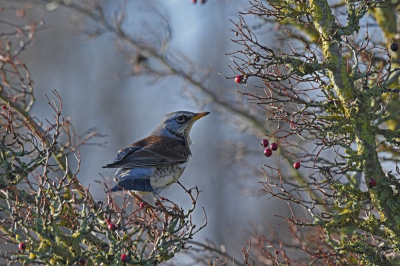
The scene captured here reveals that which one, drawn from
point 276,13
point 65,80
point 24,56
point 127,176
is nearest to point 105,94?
point 65,80

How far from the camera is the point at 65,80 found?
21406 millimetres

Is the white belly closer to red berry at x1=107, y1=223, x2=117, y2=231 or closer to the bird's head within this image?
the bird's head

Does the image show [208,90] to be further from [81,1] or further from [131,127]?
[131,127]

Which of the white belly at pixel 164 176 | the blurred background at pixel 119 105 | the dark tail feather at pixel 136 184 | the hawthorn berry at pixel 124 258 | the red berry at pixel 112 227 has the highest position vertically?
the blurred background at pixel 119 105

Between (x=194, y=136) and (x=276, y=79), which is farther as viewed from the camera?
(x=194, y=136)

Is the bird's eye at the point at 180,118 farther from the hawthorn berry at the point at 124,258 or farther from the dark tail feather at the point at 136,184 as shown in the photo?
the hawthorn berry at the point at 124,258

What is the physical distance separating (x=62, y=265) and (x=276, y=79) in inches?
72.9

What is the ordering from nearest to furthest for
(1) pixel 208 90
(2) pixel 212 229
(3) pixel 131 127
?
(1) pixel 208 90 < (2) pixel 212 229 < (3) pixel 131 127

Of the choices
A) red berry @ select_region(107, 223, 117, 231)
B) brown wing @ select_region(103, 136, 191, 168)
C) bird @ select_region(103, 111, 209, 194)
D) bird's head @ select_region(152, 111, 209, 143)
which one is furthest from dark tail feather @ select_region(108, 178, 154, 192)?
red berry @ select_region(107, 223, 117, 231)

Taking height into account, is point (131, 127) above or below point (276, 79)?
above

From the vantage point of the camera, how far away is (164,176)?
657 centimetres

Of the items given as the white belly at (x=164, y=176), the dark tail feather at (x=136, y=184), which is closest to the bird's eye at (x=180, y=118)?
the white belly at (x=164, y=176)

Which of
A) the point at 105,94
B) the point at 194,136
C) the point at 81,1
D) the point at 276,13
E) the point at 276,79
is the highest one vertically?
the point at 105,94

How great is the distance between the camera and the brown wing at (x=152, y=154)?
6.32 meters
